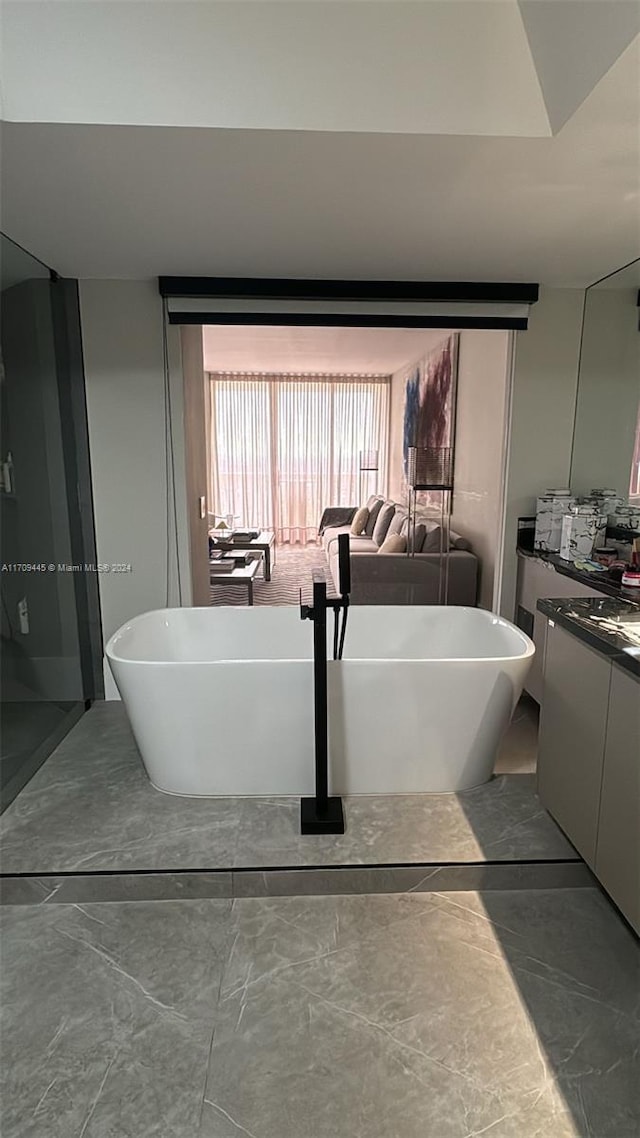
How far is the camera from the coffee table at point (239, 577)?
13.2 ft

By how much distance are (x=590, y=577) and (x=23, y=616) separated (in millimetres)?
2583

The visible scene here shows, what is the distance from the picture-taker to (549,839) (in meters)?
2.21

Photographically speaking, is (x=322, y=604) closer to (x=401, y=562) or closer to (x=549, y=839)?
(x=549, y=839)

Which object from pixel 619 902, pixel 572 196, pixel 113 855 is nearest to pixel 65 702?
pixel 113 855

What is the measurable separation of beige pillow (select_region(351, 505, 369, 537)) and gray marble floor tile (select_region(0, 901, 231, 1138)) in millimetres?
2305

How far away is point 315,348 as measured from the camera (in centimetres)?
360

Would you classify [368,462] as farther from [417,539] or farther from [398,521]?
[417,539]

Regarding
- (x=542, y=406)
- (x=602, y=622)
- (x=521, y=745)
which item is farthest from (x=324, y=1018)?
(x=542, y=406)

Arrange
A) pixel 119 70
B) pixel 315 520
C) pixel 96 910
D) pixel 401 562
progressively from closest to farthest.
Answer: pixel 119 70
pixel 96 910
pixel 401 562
pixel 315 520

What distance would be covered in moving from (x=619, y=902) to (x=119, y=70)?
2.58 metres

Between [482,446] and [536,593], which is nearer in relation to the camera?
[536,593]

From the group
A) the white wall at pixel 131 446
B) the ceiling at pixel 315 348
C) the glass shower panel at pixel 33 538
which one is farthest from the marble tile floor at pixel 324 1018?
the ceiling at pixel 315 348

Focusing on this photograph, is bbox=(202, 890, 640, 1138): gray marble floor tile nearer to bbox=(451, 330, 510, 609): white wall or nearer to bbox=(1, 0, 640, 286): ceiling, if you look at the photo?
bbox=(451, 330, 510, 609): white wall

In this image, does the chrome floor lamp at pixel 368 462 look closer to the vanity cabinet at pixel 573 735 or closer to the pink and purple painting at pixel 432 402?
the pink and purple painting at pixel 432 402
